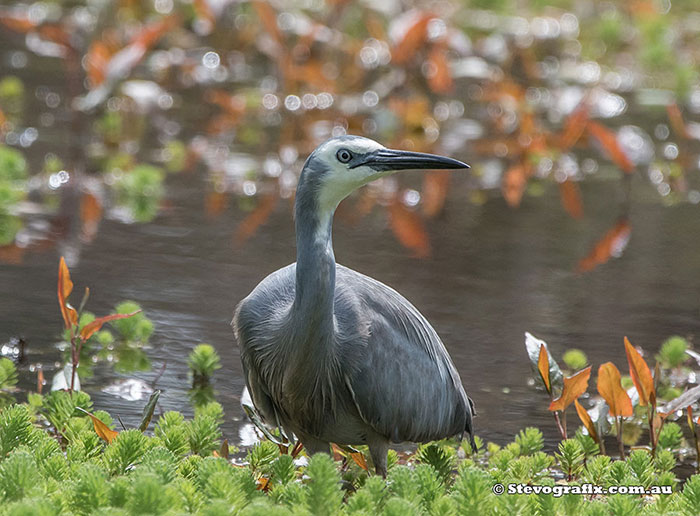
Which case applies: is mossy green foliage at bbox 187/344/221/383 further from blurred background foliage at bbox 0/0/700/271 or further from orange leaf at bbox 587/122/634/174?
orange leaf at bbox 587/122/634/174

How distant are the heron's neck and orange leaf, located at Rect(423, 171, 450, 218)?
4560mm

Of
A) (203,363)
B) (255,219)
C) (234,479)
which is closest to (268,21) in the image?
(255,219)

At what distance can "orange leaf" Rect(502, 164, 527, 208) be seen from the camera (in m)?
9.27

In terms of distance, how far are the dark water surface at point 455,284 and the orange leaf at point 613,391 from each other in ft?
1.89

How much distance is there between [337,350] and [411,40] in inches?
265

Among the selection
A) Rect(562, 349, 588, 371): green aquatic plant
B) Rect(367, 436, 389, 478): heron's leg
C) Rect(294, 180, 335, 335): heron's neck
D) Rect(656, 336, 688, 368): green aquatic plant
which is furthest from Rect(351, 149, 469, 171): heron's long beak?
Rect(656, 336, 688, 368): green aquatic plant

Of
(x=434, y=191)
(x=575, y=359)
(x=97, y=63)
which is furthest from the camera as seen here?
(x=97, y=63)

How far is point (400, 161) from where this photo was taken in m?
4.32

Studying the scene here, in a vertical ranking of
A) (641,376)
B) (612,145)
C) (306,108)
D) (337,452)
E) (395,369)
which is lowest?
(337,452)

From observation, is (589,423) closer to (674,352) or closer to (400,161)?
(674,352)

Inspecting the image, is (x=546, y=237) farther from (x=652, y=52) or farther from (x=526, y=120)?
(x=652, y=52)

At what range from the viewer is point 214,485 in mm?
3643

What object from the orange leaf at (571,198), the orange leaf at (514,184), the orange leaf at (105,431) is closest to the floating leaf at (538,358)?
the orange leaf at (105,431)

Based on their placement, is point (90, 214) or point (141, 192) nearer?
point (90, 214)
